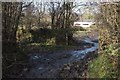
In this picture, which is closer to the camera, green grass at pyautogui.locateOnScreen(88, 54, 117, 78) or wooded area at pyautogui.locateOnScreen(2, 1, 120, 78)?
green grass at pyautogui.locateOnScreen(88, 54, 117, 78)

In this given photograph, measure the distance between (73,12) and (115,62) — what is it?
5.40 feet

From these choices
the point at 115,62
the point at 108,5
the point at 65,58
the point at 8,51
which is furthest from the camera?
the point at 65,58

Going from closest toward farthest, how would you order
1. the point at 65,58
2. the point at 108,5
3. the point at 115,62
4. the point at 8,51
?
the point at 115,62 → the point at 108,5 → the point at 8,51 → the point at 65,58

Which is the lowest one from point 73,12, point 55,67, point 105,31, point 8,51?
point 55,67

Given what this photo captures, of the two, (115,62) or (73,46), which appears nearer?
(115,62)

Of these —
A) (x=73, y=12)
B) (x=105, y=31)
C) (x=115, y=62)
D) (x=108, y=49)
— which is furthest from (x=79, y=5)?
(x=115, y=62)

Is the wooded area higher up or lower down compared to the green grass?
higher up

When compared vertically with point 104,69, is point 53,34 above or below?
above

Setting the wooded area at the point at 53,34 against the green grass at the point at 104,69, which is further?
the wooded area at the point at 53,34

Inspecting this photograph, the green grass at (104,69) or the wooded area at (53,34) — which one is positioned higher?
the wooded area at (53,34)

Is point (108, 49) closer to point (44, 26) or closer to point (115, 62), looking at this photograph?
point (115, 62)

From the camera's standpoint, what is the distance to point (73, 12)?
481 centimetres

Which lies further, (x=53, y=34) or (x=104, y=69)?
(x=53, y=34)

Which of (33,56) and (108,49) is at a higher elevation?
(108,49)
